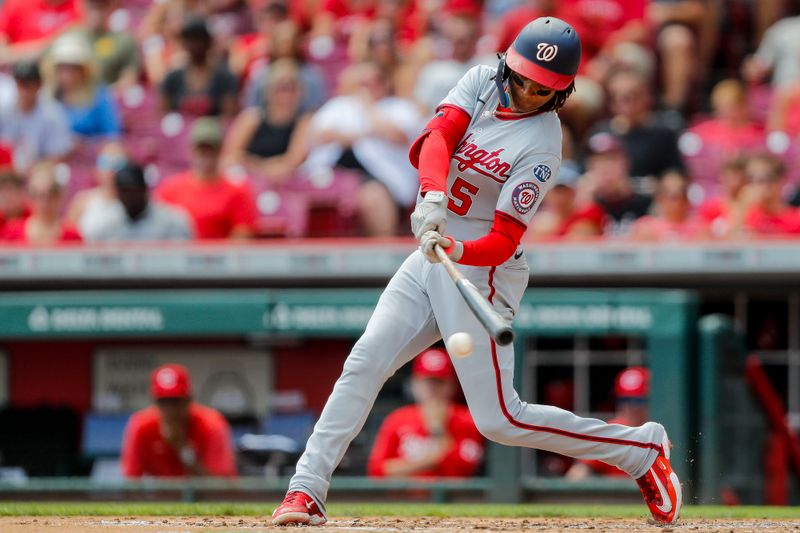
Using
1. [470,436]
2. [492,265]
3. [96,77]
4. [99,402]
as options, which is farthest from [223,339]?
[492,265]

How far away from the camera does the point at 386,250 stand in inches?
308

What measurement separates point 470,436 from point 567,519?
210 centimetres

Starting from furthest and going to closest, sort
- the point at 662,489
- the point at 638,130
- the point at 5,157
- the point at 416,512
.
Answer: the point at 5,157
the point at 638,130
the point at 416,512
the point at 662,489

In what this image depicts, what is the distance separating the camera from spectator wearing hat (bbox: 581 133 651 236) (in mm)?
8391

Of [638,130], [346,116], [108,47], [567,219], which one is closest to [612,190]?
[567,219]

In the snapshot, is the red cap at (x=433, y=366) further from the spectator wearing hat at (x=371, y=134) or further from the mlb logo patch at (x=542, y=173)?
the mlb logo patch at (x=542, y=173)

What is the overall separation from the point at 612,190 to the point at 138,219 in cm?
277

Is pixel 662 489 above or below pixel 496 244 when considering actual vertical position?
below

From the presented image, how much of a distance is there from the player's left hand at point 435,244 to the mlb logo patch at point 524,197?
23cm

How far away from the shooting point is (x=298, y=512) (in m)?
4.48

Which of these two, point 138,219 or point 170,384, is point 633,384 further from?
point 138,219

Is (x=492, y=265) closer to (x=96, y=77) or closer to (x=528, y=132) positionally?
(x=528, y=132)

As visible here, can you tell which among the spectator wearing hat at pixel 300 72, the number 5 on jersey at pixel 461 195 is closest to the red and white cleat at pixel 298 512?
the number 5 on jersey at pixel 461 195

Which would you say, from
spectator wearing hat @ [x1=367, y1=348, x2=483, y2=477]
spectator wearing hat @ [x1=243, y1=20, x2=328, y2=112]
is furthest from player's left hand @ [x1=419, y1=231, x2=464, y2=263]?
spectator wearing hat @ [x1=243, y1=20, x2=328, y2=112]
